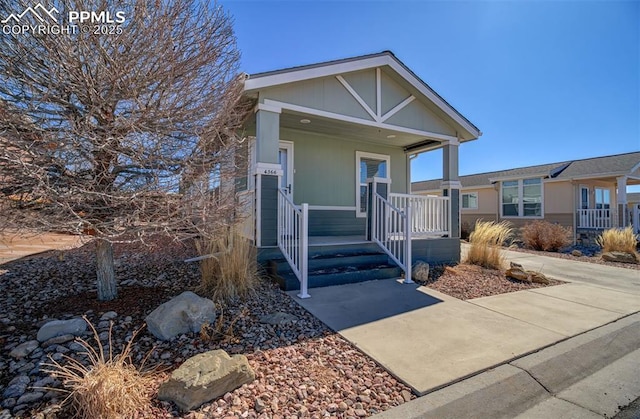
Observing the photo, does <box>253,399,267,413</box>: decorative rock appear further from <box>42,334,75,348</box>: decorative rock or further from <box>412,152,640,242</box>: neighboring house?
<box>412,152,640,242</box>: neighboring house

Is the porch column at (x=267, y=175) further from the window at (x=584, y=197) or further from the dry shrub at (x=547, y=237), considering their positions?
the window at (x=584, y=197)

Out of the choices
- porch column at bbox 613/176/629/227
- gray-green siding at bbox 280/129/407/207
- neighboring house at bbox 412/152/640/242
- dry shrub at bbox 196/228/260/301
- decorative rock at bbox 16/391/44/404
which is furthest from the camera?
neighboring house at bbox 412/152/640/242

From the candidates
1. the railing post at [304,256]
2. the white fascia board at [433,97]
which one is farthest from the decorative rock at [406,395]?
the white fascia board at [433,97]

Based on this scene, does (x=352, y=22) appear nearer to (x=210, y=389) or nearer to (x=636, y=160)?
(x=210, y=389)

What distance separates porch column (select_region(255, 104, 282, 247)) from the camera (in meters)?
5.13

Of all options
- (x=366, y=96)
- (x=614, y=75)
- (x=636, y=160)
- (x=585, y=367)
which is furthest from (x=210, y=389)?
(x=636, y=160)

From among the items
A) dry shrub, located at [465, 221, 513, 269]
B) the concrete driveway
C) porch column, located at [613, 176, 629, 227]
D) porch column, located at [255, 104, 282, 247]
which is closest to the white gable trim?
porch column, located at [255, 104, 282, 247]

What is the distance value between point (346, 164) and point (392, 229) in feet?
9.07

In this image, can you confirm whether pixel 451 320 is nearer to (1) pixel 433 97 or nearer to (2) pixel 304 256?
(2) pixel 304 256

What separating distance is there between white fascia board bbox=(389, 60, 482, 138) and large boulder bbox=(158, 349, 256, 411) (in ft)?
21.0

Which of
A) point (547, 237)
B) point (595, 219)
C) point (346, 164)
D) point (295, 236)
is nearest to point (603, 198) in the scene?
point (595, 219)

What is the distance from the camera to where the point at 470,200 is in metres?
18.1

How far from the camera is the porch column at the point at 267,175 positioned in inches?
202

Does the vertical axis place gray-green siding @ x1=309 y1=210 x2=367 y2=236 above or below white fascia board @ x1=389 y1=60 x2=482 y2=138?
below
